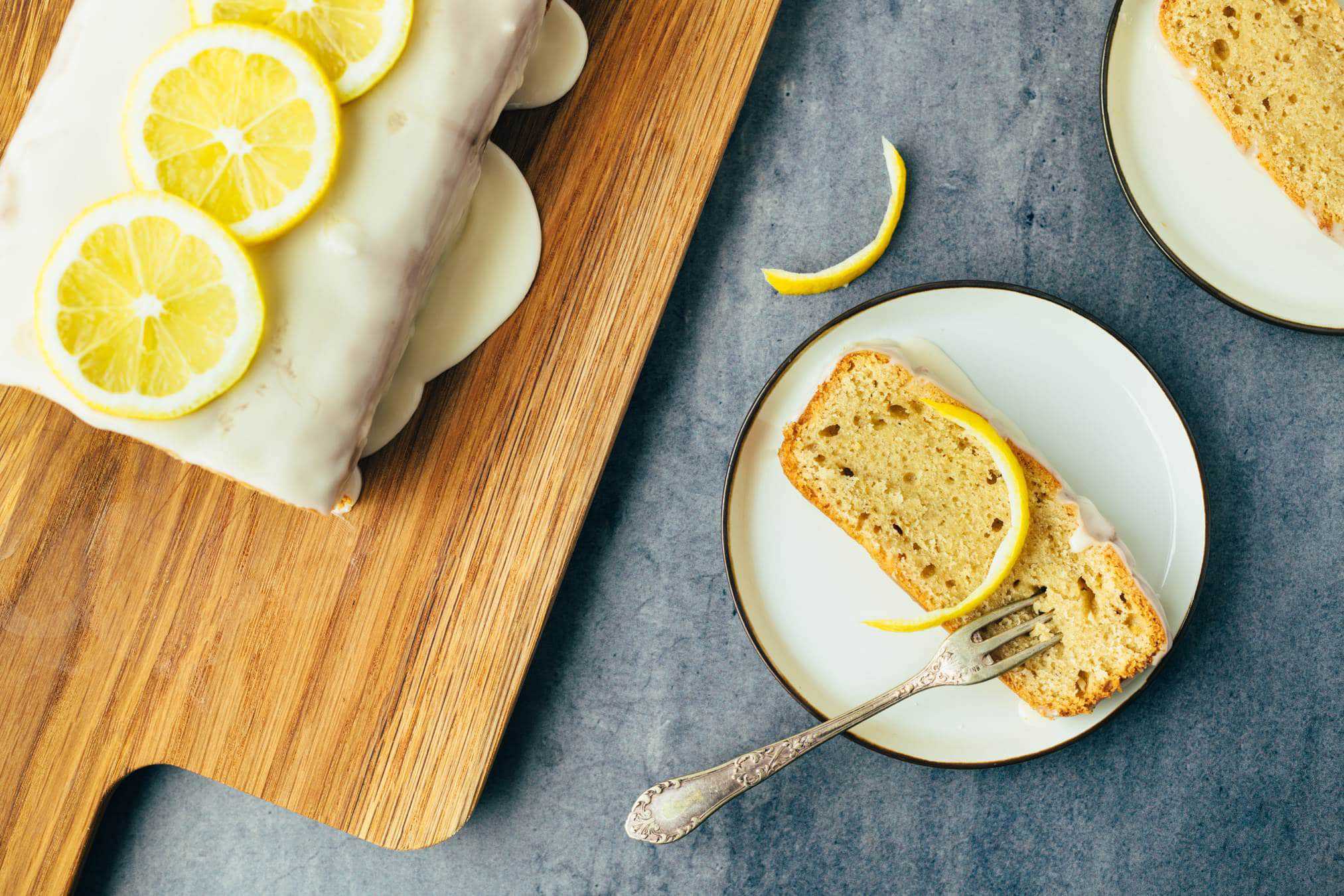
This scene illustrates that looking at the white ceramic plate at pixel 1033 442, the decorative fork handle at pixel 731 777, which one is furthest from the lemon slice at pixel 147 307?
the decorative fork handle at pixel 731 777

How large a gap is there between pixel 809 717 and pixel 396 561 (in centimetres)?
104

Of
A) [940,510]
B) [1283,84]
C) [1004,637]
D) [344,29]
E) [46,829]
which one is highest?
[1283,84]

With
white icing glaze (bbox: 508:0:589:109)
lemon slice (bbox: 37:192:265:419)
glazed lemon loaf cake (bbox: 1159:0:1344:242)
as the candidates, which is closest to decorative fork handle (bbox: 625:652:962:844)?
lemon slice (bbox: 37:192:265:419)

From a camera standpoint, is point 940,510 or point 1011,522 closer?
point 1011,522

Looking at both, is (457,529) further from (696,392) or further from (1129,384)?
(1129,384)

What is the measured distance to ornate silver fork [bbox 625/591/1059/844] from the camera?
1.84 meters

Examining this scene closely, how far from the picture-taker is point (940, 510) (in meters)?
1.91

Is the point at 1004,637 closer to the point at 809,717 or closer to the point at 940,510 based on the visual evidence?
the point at 940,510

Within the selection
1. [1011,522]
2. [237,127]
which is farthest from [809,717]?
[237,127]

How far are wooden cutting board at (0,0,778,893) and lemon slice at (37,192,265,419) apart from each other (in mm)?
411

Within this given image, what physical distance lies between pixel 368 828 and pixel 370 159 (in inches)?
57.3

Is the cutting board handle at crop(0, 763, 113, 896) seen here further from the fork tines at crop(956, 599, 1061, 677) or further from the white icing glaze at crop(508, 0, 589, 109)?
the fork tines at crop(956, 599, 1061, 677)

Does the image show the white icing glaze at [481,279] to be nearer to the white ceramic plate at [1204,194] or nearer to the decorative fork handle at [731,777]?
the decorative fork handle at [731,777]

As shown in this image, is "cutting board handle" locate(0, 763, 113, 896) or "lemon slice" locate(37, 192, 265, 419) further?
"cutting board handle" locate(0, 763, 113, 896)
